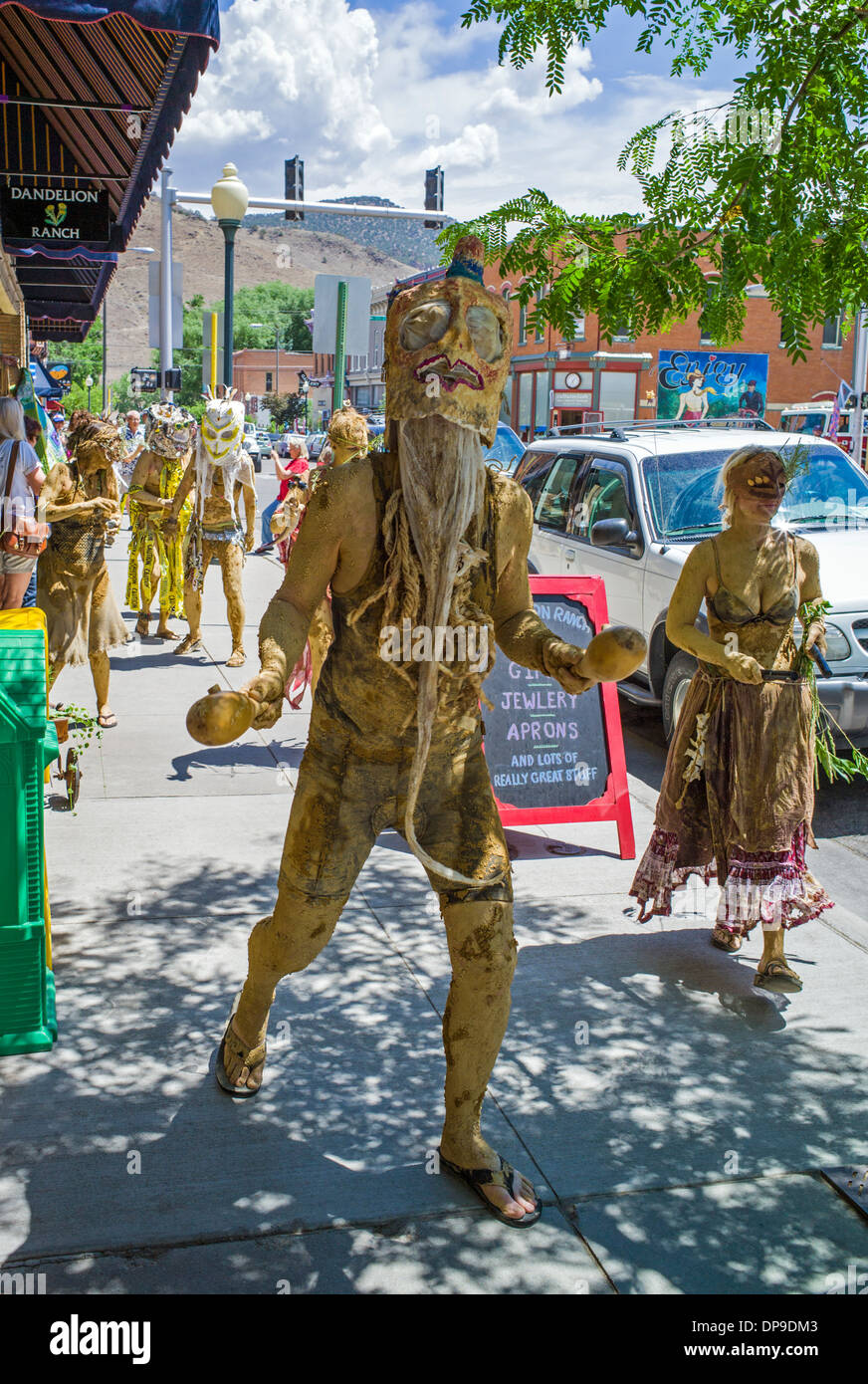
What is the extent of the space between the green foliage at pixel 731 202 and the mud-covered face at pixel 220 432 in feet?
16.1

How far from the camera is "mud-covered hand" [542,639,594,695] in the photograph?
2.96 m

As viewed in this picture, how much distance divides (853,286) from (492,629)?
91.2 inches

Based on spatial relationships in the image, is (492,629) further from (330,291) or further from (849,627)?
(330,291)

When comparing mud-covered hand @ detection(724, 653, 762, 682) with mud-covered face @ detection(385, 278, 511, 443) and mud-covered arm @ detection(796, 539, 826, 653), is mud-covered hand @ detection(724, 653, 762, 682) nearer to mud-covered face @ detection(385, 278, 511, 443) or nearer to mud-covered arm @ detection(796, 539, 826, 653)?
mud-covered arm @ detection(796, 539, 826, 653)

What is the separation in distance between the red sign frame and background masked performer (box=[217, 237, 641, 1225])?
2.59m

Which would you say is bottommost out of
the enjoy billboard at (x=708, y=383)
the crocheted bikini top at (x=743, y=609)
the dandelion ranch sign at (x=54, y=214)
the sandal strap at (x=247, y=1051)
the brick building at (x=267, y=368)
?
the sandal strap at (x=247, y=1051)

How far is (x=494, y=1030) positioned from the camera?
314 centimetres

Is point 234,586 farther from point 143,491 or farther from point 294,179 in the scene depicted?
point 294,179

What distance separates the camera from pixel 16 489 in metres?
6.79

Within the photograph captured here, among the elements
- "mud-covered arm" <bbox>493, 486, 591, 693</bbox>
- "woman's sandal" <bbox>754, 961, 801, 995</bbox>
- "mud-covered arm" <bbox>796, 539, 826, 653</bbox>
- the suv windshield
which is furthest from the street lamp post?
"mud-covered arm" <bbox>493, 486, 591, 693</bbox>

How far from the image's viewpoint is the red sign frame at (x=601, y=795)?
586cm

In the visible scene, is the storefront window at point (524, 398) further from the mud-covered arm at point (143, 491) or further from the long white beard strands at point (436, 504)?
the long white beard strands at point (436, 504)

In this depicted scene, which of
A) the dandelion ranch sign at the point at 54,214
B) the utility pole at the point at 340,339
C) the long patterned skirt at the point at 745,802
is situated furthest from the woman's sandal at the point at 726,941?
the dandelion ranch sign at the point at 54,214

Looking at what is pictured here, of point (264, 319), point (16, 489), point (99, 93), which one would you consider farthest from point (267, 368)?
point (16, 489)
